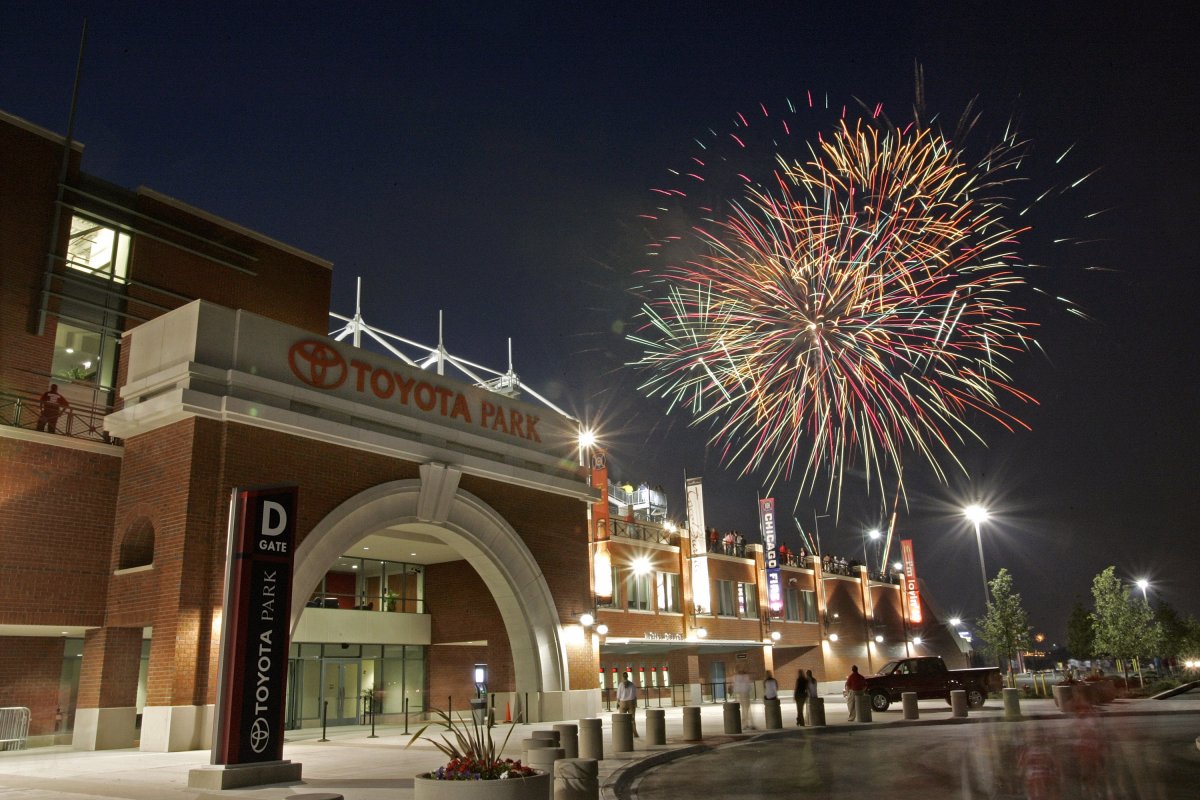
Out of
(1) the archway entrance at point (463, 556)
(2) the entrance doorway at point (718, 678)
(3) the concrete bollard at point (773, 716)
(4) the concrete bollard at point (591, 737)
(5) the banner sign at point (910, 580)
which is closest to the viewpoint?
(4) the concrete bollard at point (591, 737)

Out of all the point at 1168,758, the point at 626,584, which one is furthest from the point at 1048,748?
the point at 626,584

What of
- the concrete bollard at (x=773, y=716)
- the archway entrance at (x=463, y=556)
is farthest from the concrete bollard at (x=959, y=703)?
the archway entrance at (x=463, y=556)

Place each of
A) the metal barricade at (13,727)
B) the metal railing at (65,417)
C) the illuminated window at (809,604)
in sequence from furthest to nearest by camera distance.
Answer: the illuminated window at (809,604)
the metal railing at (65,417)
the metal barricade at (13,727)

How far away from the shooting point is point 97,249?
27.7m

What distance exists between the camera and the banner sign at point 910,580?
6538 cm

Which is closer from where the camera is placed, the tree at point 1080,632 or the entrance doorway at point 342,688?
the entrance doorway at point 342,688

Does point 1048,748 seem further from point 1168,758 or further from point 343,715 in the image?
point 343,715

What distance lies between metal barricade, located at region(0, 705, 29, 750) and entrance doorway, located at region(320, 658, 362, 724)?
9135 millimetres

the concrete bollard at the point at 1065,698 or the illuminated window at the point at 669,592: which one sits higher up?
the illuminated window at the point at 669,592

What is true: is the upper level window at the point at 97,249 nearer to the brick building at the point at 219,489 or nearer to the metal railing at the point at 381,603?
the brick building at the point at 219,489

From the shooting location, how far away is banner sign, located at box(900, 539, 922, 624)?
65375 mm

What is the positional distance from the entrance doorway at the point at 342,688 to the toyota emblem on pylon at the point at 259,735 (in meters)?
16.5

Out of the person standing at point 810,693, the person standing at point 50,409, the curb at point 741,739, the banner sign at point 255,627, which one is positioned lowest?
the curb at point 741,739

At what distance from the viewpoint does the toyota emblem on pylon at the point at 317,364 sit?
24.0m
